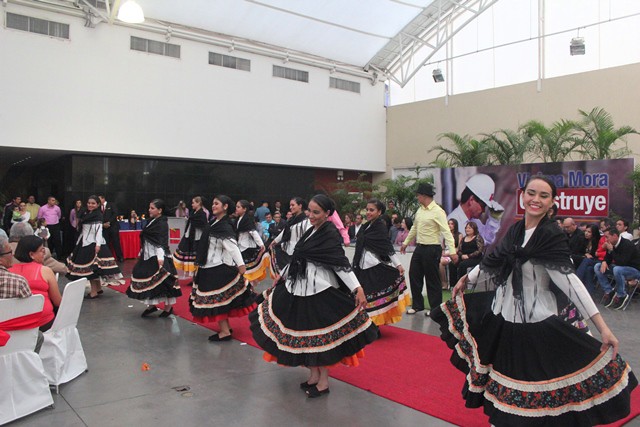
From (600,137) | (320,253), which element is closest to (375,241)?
(320,253)

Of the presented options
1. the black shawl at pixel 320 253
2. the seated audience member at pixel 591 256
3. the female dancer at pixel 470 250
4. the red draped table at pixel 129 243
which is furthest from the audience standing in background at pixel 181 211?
the black shawl at pixel 320 253

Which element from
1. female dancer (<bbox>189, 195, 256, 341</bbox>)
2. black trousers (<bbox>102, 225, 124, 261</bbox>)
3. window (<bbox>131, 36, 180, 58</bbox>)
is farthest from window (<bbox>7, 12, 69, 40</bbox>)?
female dancer (<bbox>189, 195, 256, 341</bbox>)

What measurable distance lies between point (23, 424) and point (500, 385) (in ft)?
10.1

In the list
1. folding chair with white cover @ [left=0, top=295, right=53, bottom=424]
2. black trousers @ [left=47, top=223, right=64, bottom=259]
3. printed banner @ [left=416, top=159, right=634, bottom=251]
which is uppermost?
printed banner @ [left=416, top=159, right=634, bottom=251]

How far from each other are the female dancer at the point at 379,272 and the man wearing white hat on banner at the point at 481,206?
6520 mm

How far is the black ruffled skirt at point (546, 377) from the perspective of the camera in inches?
107

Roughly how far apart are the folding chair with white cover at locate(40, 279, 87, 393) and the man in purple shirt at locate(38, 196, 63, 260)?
1024 cm

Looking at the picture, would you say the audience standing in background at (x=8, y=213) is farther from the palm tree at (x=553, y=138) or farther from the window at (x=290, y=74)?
the palm tree at (x=553, y=138)

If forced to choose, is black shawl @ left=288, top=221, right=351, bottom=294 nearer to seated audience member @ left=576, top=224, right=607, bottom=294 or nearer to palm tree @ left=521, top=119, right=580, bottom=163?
seated audience member @ left=576, top=224, right=607, bottom=294

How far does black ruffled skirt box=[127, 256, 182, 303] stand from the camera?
6867mm

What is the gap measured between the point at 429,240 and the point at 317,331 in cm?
324

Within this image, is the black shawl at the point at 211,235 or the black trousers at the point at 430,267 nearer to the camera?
the black shawl at the point at 211,235

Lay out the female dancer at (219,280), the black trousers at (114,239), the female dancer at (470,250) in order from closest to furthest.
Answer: the female dancer at (219,280), the female dancer at (470,250), the black trousers at (114,239)

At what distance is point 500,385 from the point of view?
2.88 meters
